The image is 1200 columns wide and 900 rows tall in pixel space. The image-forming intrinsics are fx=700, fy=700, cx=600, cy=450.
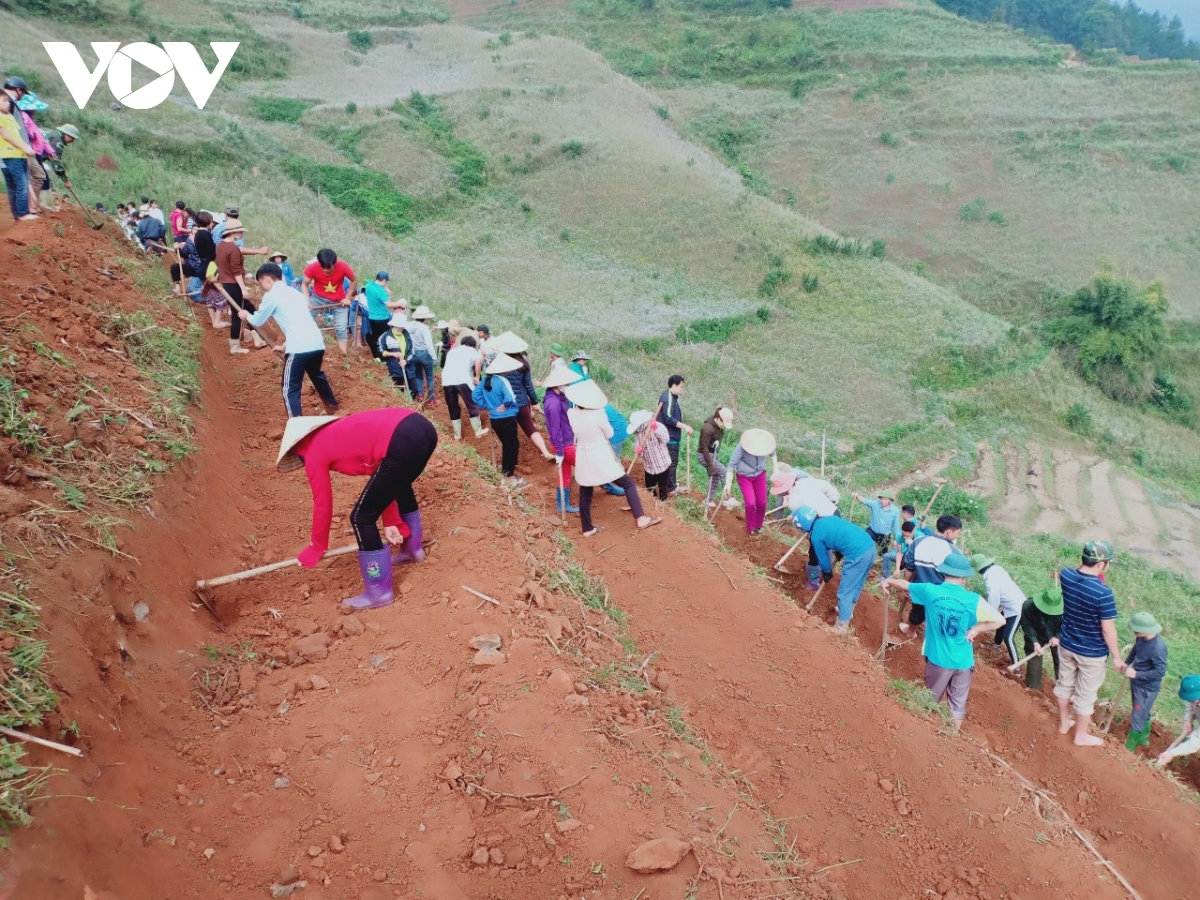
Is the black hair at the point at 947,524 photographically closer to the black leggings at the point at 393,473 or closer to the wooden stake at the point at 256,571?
the black leggings at the point at 393,473

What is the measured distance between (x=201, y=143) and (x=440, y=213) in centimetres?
964

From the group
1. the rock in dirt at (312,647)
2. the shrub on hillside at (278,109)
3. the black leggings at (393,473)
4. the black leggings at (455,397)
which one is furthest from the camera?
the shrub on hillside at (278,109)

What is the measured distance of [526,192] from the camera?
30328 mm

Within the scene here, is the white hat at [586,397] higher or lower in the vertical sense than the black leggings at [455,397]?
higher

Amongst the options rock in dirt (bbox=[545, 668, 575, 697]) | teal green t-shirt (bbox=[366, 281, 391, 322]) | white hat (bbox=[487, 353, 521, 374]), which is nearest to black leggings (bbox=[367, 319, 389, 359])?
teal green t-shirt (bbox=[366, 281, 391, 322])

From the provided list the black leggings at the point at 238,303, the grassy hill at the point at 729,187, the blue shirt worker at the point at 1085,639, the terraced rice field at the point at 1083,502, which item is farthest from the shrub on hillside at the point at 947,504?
the black leggings at the point at 238,303

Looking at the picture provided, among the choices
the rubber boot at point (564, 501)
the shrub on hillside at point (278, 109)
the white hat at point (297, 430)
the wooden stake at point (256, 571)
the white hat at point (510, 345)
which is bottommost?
the rubber boot at point (564, 501)

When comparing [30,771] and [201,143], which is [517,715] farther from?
[201,143]

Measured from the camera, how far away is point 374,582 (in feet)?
15.4

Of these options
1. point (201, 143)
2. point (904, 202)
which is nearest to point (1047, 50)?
point (904, 202)

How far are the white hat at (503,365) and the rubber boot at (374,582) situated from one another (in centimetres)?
290

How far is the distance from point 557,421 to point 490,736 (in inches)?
161

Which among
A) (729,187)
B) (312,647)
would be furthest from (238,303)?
(729,187)

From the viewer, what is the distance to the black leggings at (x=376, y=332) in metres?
9.11
